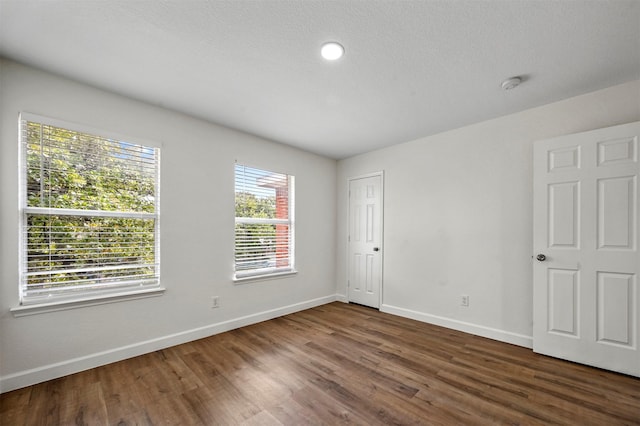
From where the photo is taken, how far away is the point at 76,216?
7.70ft

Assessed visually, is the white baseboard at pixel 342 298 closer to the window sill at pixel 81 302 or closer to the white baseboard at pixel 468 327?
the white baseboard at pixel 468 327

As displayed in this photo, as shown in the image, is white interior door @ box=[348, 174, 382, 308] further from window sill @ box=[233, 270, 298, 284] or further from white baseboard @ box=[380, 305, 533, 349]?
window sill @ box=[233, 270, 298, 284]

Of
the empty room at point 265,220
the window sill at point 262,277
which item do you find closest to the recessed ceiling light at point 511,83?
the empty room at point 265,220

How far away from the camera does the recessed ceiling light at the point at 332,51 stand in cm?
190

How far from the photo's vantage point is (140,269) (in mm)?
2729

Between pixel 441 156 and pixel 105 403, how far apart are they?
4.17 metres

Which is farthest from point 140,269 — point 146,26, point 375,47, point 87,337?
point 375,47

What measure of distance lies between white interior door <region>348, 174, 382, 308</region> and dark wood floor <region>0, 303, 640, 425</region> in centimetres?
134

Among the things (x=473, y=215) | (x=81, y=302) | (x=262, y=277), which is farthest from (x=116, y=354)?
(x=473, y=215)

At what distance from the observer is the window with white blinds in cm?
218

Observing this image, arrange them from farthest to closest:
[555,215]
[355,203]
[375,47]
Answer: [355,203] → [555,215] → [375,47]

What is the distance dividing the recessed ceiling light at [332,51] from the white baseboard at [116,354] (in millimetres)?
3091

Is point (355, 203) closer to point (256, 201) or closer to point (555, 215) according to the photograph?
point (256, 201)

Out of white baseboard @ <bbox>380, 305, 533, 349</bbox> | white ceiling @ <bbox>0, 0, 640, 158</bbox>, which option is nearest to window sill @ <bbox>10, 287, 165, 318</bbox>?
white ceiling @ <bbox>0, 0, 640, 158</bbox>
